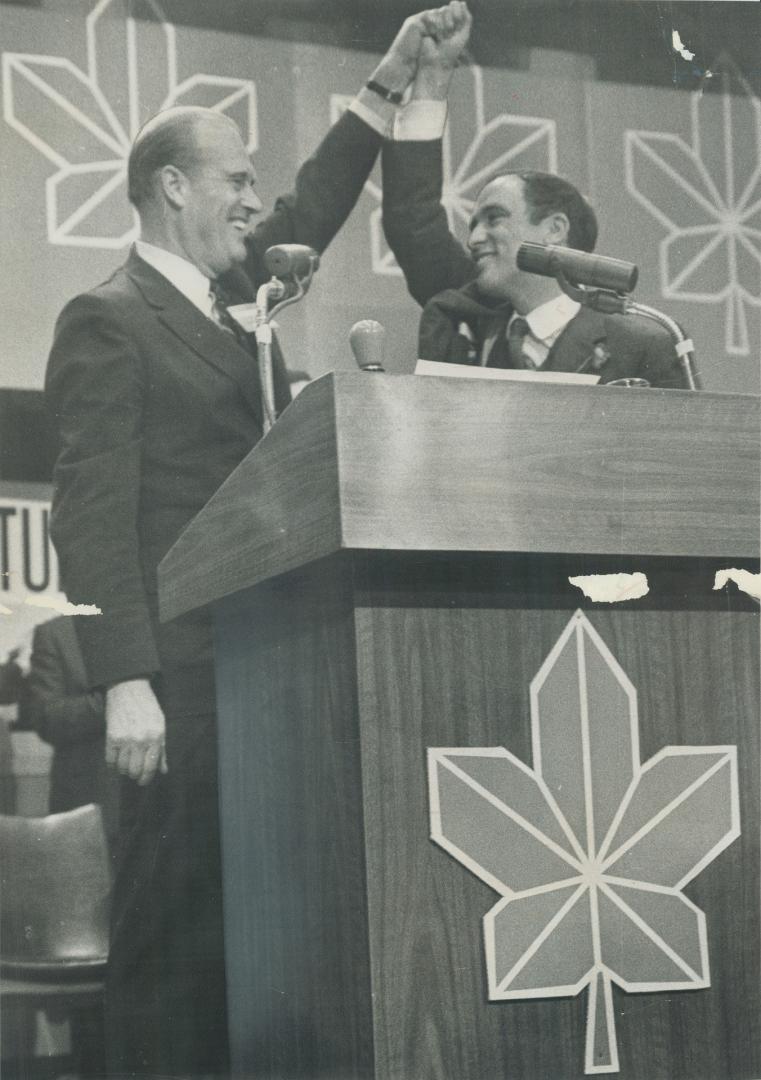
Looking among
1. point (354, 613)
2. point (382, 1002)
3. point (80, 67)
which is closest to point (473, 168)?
point (80, 67)

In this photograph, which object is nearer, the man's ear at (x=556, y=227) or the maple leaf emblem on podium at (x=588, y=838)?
the maple leaf emblem on podium at (x=588, y=838)

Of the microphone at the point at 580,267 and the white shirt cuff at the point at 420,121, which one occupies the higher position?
the white shirt cuff at the point at 420,121

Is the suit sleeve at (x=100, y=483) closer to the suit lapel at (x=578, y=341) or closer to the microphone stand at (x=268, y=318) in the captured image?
the microphone stand at (x=268, y=318)

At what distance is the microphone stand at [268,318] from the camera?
2.27 meters

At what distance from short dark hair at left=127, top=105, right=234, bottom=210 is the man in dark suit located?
34cm

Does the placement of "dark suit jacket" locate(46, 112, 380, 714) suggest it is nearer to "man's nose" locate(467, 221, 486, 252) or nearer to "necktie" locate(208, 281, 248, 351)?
"necktie" locate(208, 281, 248, 351)

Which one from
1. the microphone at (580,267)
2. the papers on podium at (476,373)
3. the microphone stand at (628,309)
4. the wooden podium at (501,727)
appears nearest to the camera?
the wooden podium at (501,727)

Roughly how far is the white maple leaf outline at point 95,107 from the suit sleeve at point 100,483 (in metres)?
0.13

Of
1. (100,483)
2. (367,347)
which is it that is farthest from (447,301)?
(367,347)

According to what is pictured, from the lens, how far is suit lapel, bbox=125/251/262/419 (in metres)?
2.35

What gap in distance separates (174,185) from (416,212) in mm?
424

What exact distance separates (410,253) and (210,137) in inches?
15.5

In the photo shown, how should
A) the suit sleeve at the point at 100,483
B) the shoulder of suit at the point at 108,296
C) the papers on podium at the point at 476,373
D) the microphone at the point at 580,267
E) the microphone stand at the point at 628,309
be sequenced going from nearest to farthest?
1. the papers on podium at the point at 476,373
2. the microphone stand at the point at 628,309
3. the microphone at the point at 580,267
4. the suit sleeve at the point at 100,483
5. the shoulder of suit at the point at 108,296

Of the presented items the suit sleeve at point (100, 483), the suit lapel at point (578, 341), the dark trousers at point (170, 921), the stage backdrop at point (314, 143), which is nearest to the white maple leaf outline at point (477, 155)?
the stage backdrop at point (314, 143)
